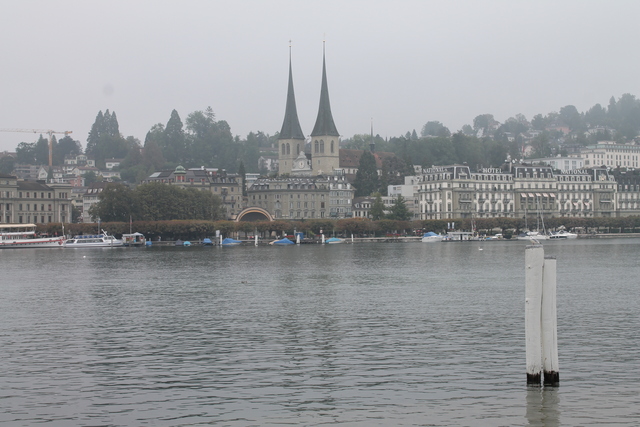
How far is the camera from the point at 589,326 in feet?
117

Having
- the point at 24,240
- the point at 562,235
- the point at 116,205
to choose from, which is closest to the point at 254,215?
the point at 116,205

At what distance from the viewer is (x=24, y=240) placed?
14812cm

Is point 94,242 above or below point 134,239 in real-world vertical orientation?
below

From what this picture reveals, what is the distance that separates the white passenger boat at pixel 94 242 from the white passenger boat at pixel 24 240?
8.70 feet

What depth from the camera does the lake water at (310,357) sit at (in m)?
22.1

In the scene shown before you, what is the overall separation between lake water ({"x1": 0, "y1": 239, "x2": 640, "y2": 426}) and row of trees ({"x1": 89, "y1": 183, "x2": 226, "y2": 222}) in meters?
96.9

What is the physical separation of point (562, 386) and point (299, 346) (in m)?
10.0

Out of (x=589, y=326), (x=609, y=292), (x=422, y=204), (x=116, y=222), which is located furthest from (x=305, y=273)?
(x=422, y=204)

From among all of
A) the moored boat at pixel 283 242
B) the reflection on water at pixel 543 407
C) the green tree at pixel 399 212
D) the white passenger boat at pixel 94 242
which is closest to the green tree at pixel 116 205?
the white passenger boat at pixel 94 242

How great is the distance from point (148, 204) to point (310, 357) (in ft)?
419

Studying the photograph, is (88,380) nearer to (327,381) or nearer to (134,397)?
(134,397)

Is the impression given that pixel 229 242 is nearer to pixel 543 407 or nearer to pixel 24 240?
pixel 24 240

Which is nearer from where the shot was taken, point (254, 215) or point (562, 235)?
point (562, 235)

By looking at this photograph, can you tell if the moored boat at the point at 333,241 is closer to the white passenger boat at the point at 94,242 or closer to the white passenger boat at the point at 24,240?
the white passenger boat at the point at 94,242
